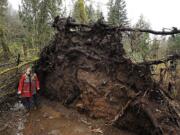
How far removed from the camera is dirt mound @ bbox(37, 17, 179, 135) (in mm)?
8516

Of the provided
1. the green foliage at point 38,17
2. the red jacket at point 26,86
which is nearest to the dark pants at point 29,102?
the red jacket at point 26,86

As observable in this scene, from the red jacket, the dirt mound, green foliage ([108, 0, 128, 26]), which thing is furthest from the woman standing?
green foliage ([108, 0, 128, 26])

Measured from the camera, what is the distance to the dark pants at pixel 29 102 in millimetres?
10414

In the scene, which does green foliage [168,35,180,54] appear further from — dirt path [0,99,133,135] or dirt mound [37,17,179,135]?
dirt path [0,99,133,135]

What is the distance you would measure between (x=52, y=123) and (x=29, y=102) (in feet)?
5.46

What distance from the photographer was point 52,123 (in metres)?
9.21

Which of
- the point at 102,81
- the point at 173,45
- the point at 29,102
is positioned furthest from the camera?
the point at 173,45

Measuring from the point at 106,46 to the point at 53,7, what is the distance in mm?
16587

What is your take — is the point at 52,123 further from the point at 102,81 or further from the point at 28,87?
the point at 102,81

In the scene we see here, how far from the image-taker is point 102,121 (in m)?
9.20

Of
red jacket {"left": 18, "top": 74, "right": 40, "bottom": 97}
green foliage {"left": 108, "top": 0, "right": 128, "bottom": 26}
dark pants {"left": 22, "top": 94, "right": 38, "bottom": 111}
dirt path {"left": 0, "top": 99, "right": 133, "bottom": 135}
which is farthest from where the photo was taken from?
green foliage {"left": 108, "top": 0, "right": 128, "bottom": 26}

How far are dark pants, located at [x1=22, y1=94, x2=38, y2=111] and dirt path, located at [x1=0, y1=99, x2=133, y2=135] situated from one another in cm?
27

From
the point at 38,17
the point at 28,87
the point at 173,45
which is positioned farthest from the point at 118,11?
the point at 28,87

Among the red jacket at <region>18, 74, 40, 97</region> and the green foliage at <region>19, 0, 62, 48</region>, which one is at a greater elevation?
the green foliage at <region>19, 0, 62, 48</region>
